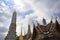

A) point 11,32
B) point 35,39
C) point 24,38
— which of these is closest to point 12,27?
point 11,32

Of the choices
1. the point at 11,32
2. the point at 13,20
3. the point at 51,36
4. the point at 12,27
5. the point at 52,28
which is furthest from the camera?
the point at 13,20

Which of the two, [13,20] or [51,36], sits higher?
[13,20]

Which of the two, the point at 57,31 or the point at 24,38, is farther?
the point at 24,38

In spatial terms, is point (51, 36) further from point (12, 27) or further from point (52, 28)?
point (12, 27)

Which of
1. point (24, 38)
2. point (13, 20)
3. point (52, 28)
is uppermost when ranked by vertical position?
point (13, 20)

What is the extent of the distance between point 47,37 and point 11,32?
328 feet

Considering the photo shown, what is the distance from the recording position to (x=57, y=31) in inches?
1308

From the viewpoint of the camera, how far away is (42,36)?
33.2 m

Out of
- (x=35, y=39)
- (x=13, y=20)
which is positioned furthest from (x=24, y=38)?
(x=13, y=20)

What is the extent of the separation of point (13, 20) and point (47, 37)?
122m

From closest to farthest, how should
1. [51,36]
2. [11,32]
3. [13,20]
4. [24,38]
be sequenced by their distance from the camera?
[51,36] < [24,38] < [11,32] < [13,20]

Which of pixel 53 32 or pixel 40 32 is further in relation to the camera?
pixel 40 32

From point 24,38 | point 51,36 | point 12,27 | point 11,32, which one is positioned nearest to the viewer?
point 51,36

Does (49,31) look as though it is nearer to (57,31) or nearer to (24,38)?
(57,31)
